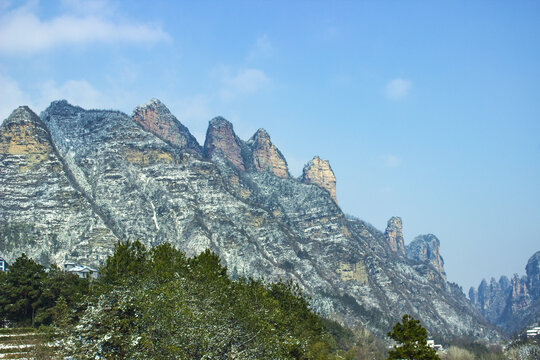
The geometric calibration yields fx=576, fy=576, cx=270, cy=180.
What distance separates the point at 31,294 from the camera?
3752 inches

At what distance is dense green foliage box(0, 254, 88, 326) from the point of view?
306 ft

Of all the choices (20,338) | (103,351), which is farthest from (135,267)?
(103,351)

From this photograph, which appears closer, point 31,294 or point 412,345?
point 412,345

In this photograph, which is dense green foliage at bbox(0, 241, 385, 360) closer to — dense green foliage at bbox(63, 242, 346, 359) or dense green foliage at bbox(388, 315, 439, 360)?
dense green foliage at bbox(63, 242, 346, 359)

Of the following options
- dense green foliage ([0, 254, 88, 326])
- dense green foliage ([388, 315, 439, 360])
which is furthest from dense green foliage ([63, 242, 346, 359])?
dense green foliage ([0, 254, 88, 326])

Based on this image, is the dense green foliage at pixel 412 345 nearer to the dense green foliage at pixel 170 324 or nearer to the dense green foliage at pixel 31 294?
the dense green foliage at pixel 170 324

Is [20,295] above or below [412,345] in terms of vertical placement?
above

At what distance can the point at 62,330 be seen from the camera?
5675 centimetres

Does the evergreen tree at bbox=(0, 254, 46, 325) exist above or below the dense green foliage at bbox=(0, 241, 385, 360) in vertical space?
above

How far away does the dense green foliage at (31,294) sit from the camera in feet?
306

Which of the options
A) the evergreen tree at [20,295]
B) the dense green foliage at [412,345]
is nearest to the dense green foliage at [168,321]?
the dense green foliage at [412,345]

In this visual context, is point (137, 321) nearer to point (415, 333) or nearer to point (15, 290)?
point (415, 333)

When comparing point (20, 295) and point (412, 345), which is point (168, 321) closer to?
point (412, 345)

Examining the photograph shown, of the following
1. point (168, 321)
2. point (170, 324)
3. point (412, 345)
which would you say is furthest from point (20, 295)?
point (412, 345)
